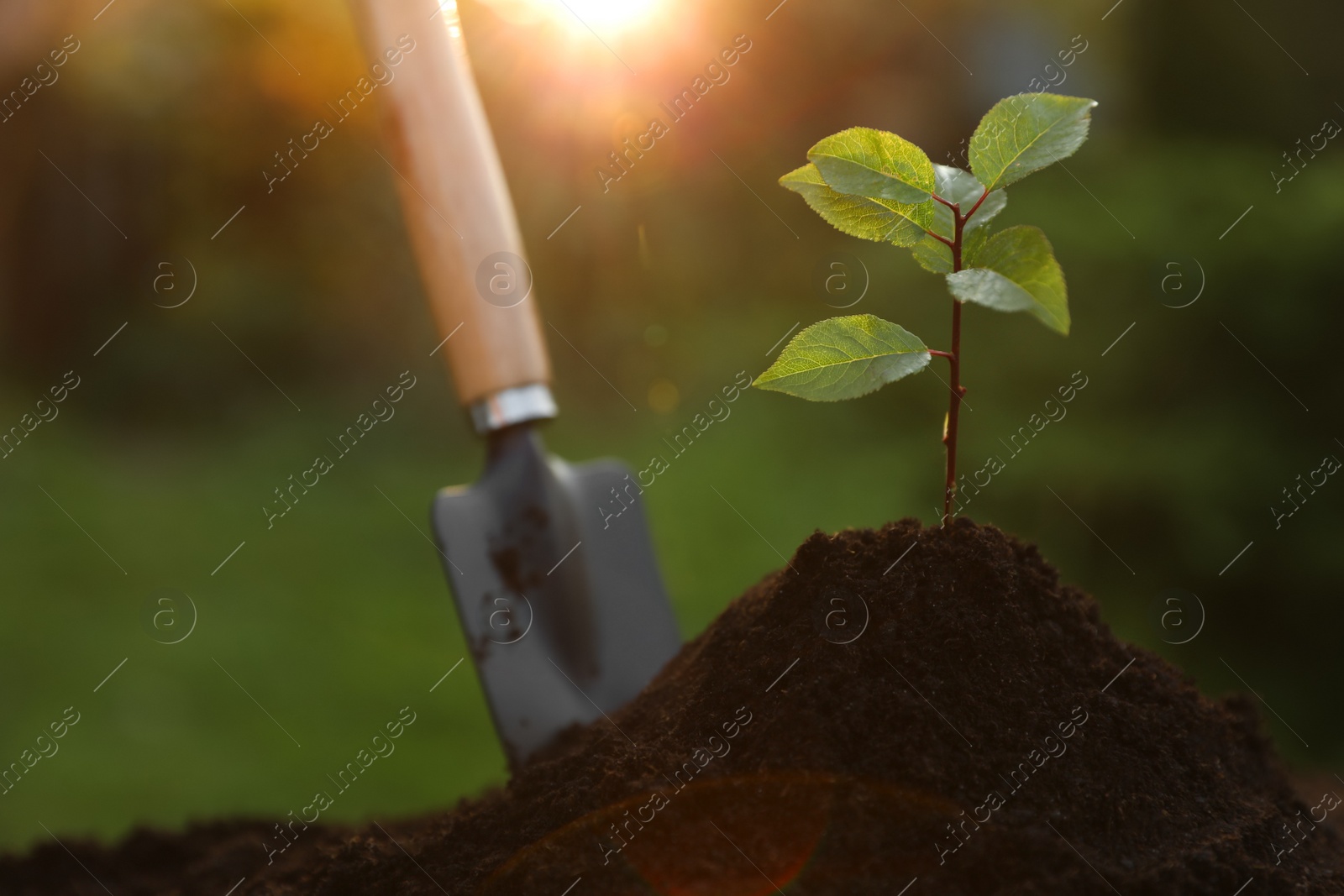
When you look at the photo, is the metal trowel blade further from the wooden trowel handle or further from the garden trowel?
the wooden trowel handle

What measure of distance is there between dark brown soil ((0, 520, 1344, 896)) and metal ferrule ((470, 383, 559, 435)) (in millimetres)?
813

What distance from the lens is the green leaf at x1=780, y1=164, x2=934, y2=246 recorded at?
0.85m

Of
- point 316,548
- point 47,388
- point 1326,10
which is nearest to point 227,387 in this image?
point 47,388

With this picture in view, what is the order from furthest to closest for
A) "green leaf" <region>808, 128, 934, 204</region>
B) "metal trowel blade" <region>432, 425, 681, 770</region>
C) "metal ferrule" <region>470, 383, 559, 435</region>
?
"metal ferrule" <region>470, 383, 559, 435</region> → "metal trowel blade" <region>432, 425, 681, 770</region> → "green leaf" <region>808, 128, 934, 204</region>

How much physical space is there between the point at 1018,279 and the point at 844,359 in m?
0.17

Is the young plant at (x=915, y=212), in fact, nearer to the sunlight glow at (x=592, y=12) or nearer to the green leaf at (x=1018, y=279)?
the green leaf at (x=1018, y=279)

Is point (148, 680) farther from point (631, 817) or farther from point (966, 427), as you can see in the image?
point (966, 427)

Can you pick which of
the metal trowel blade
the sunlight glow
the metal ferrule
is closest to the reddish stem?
the metal trowel blade

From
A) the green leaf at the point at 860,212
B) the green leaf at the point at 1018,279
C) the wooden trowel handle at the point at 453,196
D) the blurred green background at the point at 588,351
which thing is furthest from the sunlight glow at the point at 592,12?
the green leaf at the point at 1018,279

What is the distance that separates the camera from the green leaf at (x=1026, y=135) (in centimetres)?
79

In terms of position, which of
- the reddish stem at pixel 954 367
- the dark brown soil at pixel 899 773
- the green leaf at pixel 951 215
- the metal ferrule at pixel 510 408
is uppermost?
the metal ferrule at pixel 510 408

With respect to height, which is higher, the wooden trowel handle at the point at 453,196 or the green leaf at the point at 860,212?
the wooden trowel handle at the point at 453,196

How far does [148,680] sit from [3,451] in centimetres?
173

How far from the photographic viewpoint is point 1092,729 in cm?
81
